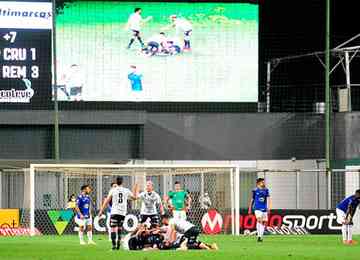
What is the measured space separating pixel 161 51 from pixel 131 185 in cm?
900

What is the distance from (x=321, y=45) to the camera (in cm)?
5919

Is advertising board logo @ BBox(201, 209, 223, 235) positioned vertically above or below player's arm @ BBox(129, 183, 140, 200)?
below

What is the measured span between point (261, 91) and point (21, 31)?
1221 centimetres

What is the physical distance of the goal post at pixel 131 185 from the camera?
47.0 metres

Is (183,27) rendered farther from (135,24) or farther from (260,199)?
(260,199)

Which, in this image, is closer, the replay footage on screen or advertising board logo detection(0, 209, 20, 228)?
advertising board logo detection(0, 209, 20, 228)

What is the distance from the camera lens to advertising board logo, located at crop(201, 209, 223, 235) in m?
47.8

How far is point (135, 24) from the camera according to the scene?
55.8m

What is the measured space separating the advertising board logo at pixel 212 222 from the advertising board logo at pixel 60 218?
17.7ft

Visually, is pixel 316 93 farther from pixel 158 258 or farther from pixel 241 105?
pixel 158 258

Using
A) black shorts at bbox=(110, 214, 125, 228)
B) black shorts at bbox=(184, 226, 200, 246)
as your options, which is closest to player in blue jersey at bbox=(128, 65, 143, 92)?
black shorts at bbox=(110, 214, 125, 228)

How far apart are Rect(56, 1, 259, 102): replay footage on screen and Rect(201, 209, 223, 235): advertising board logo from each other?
955 cm

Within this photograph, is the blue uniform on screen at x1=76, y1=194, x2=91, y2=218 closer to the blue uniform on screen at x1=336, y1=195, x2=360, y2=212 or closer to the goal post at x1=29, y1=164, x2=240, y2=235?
the goal post at x1=29, y1=164, x2=240, y2=235

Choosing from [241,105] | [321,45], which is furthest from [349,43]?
[241,105]
